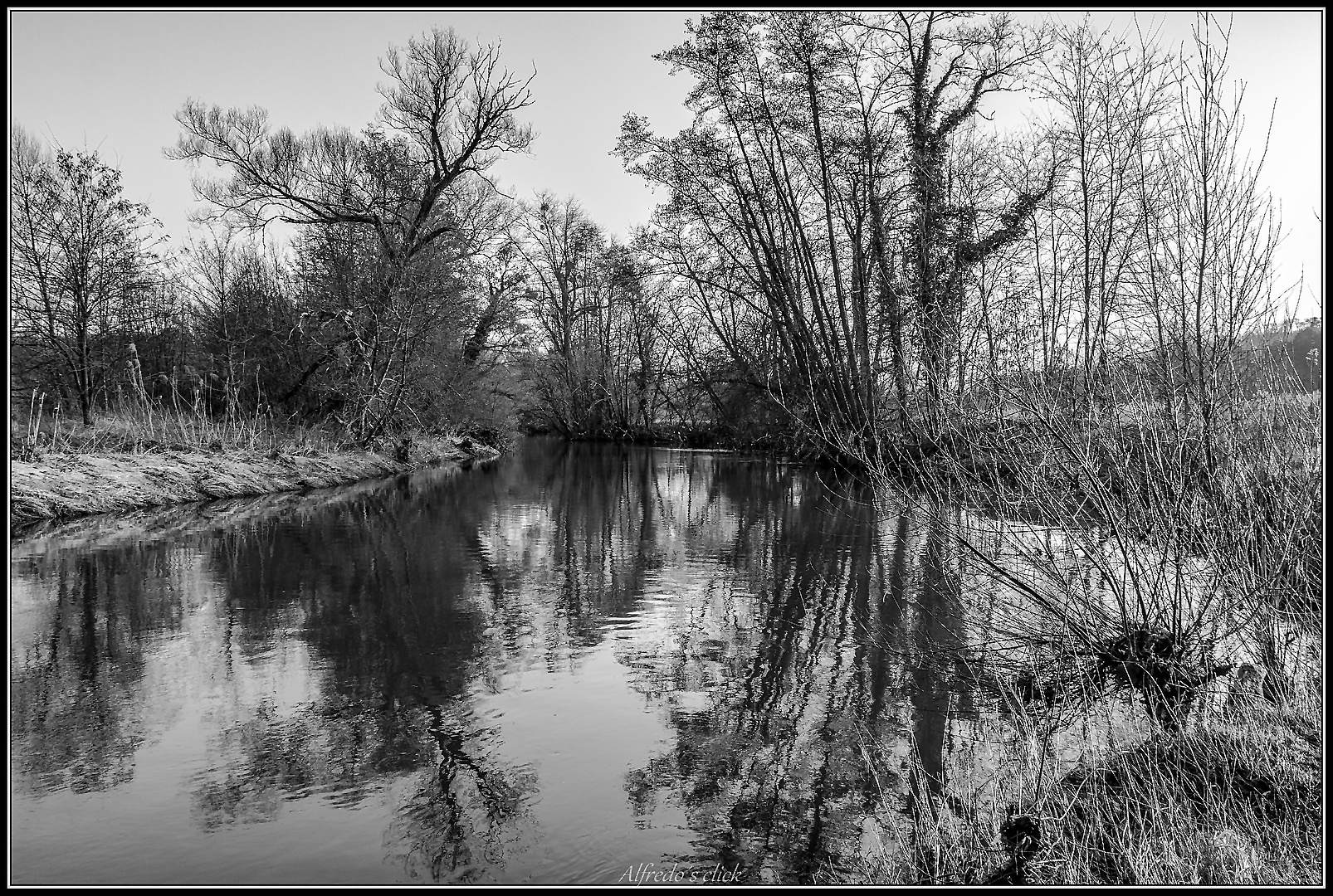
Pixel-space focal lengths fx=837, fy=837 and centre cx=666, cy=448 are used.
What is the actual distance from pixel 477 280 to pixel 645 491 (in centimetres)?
1255

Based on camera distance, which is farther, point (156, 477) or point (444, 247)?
point (444, 247)

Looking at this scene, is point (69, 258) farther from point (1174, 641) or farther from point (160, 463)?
point (1174, 641)

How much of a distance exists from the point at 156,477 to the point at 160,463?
0.53m

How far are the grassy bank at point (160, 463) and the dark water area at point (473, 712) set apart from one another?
1963mm

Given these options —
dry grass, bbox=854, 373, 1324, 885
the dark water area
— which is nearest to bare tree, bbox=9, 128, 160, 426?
the dark water area

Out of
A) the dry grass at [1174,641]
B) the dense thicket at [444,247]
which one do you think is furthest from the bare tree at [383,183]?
the dry grass at [1174,641]

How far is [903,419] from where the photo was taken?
6535mm

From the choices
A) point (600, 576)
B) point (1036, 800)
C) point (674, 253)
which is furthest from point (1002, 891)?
point (674, 253)

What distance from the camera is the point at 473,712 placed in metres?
4.95

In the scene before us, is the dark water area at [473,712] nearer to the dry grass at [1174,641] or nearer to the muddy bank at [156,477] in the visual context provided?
the dry grass at [1174,641]

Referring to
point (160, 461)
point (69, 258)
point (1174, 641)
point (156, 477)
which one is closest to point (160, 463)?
point (160, 461)

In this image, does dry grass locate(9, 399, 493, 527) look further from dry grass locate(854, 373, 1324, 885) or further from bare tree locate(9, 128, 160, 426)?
dry grass locate(854, 373, 1324, 885)

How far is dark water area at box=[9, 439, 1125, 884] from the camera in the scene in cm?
345

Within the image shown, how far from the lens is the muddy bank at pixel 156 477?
11.1 m
